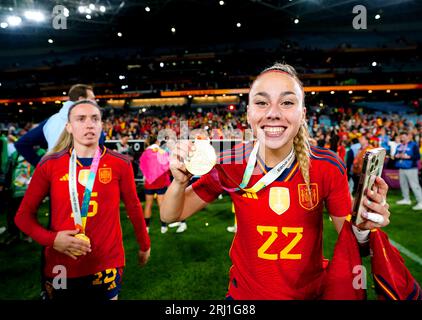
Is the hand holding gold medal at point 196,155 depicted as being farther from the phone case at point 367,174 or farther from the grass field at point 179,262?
the grass field at point 179,262

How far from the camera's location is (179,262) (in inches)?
171

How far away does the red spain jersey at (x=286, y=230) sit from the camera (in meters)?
1.40

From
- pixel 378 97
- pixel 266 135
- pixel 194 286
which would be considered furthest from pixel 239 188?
pixel 378 97

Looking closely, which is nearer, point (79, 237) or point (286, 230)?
point (286, 230)

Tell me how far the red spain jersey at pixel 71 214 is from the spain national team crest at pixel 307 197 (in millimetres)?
1356

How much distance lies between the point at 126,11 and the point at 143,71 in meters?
5.95

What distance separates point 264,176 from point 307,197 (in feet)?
0.82

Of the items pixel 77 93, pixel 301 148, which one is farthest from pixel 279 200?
pixel 77 93

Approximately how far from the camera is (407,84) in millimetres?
25359

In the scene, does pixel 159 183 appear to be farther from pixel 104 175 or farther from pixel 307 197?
pixel 307 197

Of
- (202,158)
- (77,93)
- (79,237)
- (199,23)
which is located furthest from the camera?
(199,23)

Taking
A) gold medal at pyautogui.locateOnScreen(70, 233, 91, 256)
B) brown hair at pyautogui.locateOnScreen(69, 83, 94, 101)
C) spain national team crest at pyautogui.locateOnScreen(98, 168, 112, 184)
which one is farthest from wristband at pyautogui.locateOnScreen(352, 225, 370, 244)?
brown hair at pyautogui.locateOnScreen(69, 83, 94, 101)

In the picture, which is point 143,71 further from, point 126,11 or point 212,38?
point 212,38

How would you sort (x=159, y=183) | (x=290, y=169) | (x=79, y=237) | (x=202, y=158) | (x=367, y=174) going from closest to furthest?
(x=367, y=174)
(x=202, y=158)
(x=290, y=169)
(x=79, y=237)
(x=159, y=183)
